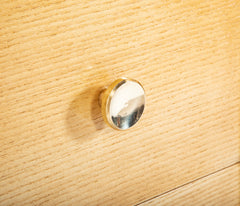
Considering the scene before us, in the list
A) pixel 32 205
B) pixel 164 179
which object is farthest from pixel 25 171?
A: pixel 164 179

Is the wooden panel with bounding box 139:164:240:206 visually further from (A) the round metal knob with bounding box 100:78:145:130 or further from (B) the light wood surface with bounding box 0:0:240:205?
(A) the round metal knob with bounding box 100:78:145:130

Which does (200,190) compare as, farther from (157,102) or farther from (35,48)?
(35,48)

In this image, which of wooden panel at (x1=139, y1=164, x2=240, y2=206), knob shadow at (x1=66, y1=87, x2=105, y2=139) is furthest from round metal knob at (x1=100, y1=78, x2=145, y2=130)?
wooden panel at (x1=139, y1=164, x2=240, y2=206)

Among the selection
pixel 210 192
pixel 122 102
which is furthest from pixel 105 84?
pixel 210 192

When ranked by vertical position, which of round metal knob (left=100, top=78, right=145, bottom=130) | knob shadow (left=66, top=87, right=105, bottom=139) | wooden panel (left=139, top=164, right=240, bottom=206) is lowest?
wooden panel (left=139, top=164, right=240, bottom=206)

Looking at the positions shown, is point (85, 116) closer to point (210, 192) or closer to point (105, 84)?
point (105, 84)

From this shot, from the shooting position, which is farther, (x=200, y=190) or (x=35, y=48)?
(x=200, y=190)
